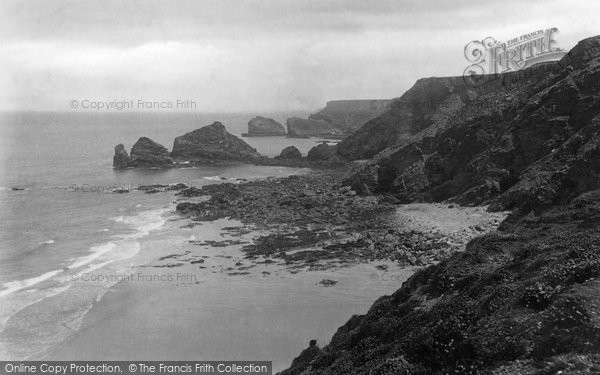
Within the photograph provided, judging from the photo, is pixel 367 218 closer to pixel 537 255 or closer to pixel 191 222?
pixel 191 222

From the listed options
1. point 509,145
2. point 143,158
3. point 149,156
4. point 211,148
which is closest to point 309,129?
point 211,148

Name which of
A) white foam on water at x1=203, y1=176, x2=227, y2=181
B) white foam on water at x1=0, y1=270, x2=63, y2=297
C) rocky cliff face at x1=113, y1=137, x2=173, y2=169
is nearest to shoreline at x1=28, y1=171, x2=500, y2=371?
white foam on water at x1=0, y1=270, x2=63, y2=297

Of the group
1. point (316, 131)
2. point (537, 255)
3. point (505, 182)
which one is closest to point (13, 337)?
point (537, 255)

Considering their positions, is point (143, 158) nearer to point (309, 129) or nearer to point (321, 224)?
point (321, 224)

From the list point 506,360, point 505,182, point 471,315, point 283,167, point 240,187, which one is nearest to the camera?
point 506,360

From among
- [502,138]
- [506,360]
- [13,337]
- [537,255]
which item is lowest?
[13,337]

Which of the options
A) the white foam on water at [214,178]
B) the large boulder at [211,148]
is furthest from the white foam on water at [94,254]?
the large boulder at [211,148]
